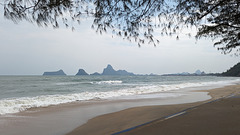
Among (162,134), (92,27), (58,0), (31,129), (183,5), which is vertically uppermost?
(183,5)

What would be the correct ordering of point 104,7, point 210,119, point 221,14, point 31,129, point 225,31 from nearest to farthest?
point 210,119
point 104,7
point 31,129
point 221,14
point 225,31

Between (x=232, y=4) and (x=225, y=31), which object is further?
(x=225, y=31)

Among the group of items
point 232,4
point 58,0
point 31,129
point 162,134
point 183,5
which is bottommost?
point 31,129

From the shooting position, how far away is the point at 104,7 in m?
3.95

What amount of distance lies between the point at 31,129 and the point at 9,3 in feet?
9.27

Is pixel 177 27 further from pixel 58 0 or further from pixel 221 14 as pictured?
pixel 58 0

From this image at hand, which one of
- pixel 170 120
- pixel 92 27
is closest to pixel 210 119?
pixel 170 120

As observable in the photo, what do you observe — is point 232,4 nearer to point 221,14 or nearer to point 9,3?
point 221,14

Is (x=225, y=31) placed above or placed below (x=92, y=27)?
above

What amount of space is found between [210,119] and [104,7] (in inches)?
125

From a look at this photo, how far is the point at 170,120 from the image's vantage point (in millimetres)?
3662

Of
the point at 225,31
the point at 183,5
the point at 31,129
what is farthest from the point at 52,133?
the point at 225,31

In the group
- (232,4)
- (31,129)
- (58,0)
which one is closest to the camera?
(58,0)

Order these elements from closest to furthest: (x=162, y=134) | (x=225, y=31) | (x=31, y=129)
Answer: (x=162, y=134)
(x=31, y=129)
(x=225, y=31)
